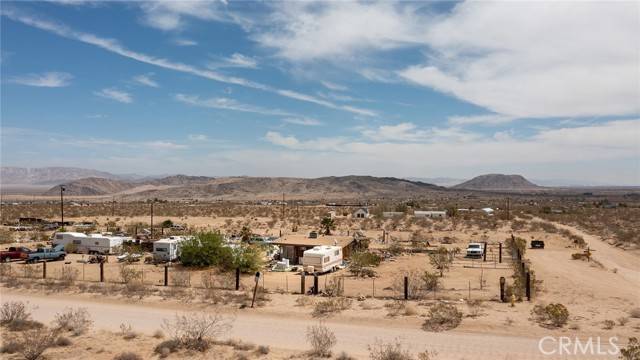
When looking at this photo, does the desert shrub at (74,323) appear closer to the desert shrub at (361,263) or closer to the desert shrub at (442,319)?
the desert shrub at (442,319)

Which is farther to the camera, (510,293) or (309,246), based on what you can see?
(309,246)

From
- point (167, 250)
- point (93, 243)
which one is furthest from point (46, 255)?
point (167, 250)

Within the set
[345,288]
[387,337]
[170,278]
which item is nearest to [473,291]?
[345,288]

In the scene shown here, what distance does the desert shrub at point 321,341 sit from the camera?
14.7 m

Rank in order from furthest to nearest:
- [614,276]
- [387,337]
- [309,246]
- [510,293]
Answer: [309,246]
[614,276]
[510,293]
[387,337]

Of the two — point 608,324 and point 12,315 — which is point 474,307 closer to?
point 608,324

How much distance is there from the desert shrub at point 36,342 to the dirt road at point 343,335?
1.73 metres

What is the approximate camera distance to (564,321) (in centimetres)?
1788

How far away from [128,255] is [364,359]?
2718 cm

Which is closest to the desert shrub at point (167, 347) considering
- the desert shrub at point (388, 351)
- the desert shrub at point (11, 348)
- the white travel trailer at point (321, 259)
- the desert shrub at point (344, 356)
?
the desert shrub at point (11, 348)

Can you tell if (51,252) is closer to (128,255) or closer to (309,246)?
(128,255)

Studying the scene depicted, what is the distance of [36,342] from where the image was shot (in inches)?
592

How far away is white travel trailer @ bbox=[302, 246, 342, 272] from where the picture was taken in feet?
101

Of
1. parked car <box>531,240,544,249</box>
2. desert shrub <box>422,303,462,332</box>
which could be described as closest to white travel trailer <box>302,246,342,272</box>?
desert shrub <box>422,303,462,332</box>
